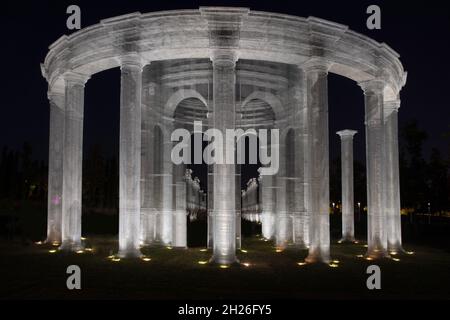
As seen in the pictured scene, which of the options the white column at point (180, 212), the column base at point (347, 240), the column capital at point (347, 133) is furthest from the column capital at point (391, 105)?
the white column at point (180, 212)

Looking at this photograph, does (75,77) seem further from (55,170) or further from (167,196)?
(167,196)

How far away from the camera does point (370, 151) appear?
29172mm

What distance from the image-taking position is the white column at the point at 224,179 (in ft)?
73.7

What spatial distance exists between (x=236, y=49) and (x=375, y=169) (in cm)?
1159

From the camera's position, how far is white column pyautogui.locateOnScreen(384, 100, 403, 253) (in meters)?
30.1

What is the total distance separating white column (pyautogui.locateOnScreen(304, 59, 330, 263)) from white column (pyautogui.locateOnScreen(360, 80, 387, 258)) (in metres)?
4.79

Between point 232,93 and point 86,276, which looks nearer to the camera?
point 86,276

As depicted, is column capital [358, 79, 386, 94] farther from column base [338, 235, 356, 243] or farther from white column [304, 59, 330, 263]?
column base [338, 235, 356, 243]

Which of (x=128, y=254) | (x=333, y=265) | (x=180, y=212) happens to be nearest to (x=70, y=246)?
(x=128, y=254)

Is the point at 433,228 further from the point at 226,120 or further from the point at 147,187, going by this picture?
the point at 226,120

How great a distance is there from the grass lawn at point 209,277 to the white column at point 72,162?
1.42 metres

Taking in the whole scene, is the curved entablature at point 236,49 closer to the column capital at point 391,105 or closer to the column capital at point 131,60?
Result: the column capital at point 131,60

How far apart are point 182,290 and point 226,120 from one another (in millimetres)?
9441

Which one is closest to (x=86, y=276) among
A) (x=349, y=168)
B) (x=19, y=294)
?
(x=19, y=294)
